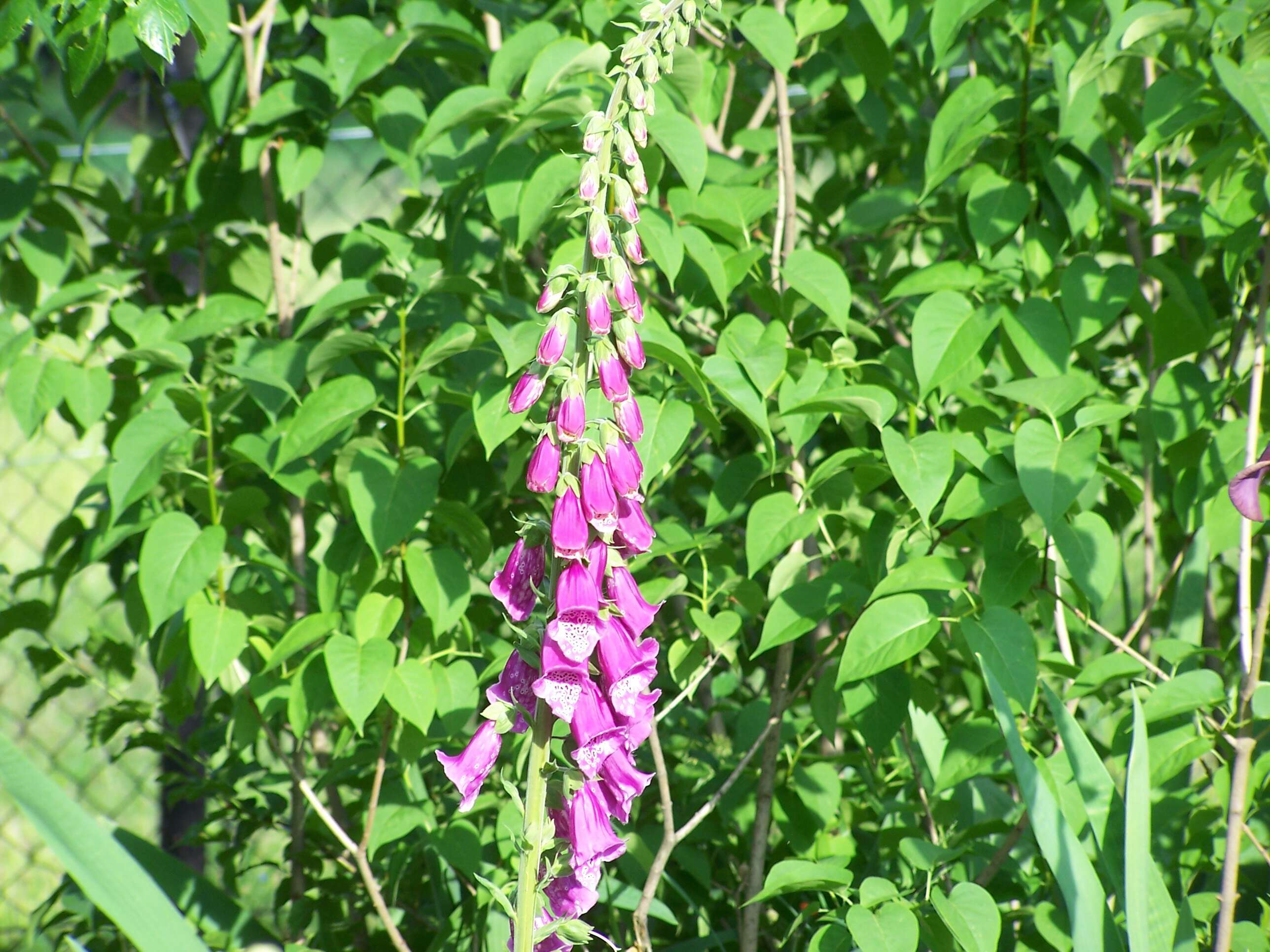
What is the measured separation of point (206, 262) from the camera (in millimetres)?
2479

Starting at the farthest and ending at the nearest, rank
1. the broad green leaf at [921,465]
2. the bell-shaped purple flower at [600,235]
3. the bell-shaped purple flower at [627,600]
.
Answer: the broad green leaf at [921,465], the bell-shaped purple flower at [627,600], the bell-shaped purple flower at [600,235]

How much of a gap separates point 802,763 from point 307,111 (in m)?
1.64

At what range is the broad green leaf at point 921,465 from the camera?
4.97 ft

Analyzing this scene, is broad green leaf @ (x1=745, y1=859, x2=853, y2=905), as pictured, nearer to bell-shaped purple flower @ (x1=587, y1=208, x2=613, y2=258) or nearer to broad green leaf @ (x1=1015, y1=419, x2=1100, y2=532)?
broad green leaf @ (x1=1015, y1=419, x2=1100, y2=532)

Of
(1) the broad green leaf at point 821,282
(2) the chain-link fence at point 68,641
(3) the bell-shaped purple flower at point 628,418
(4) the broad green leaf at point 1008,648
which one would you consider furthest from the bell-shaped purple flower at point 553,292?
(2) the chain-link fence at point 68,641

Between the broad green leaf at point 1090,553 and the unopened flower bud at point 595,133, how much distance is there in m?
0.86

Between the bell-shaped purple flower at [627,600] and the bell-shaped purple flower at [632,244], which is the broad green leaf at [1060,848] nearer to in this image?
the bell-shaped purple flower at [627,600]

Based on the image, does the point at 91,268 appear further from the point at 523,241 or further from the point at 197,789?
the point at 523,241

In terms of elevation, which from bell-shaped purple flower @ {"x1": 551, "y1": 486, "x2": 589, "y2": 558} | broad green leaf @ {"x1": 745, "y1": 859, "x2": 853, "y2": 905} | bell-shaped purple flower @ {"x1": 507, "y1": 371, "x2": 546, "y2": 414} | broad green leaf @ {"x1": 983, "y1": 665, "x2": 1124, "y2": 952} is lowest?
broad green leaf @ {"x1": 745, "y1": 859, "x2": 853, "y2": 905}

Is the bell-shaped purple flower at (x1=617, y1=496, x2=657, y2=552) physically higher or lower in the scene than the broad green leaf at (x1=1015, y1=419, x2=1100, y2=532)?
higher

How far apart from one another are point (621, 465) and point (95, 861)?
26.1 inches

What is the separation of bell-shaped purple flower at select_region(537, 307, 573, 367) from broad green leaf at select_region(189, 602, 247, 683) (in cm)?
84

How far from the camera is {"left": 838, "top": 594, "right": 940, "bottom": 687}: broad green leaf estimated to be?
4.90 ft

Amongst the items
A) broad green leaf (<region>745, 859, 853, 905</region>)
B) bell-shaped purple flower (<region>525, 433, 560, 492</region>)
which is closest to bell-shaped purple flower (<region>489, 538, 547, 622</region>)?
bell-shaped purple flower (<region>525, 433, 560, 492</region>)
